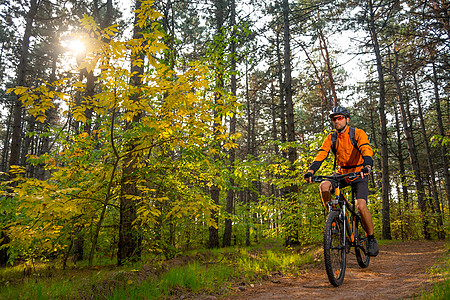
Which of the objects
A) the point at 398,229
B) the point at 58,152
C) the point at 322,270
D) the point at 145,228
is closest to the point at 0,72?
the point at 58,152

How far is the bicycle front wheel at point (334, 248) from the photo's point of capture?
3246 mm

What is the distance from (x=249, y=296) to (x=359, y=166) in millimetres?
2484

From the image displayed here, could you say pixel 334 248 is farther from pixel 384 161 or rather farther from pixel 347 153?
pixel 384 161

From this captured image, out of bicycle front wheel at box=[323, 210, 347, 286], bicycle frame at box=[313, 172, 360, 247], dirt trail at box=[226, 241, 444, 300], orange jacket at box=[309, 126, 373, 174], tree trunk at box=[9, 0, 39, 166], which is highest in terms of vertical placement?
tree trunk at box=[9, 0, 39, 166]

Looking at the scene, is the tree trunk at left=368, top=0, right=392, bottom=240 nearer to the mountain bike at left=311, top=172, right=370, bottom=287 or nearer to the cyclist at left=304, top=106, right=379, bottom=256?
the cyclist at left=304, top=106, right=379, bottom=256

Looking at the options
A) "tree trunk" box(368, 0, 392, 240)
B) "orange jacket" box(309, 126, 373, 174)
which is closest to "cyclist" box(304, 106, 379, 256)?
"orange jacket" box(309, 126, 373, 174)

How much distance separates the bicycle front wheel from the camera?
3.25m

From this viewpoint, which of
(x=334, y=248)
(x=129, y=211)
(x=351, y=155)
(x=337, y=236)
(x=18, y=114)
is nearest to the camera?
(x=334, y=248)

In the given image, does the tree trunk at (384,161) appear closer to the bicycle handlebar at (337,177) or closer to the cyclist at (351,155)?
the cyclist at (351,155)

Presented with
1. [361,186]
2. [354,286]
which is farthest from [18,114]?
[354,286]

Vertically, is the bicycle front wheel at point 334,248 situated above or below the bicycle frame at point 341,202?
below

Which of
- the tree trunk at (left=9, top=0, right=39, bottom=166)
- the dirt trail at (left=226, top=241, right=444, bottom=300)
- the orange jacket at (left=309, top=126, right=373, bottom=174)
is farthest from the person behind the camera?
the tree trunk at (left=9, top=0, right=39, bottom=166)

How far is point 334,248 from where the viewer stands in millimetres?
3367

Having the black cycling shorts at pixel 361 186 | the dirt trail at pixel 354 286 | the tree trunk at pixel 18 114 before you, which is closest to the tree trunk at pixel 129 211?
the dirt trail at pixel 354 286
